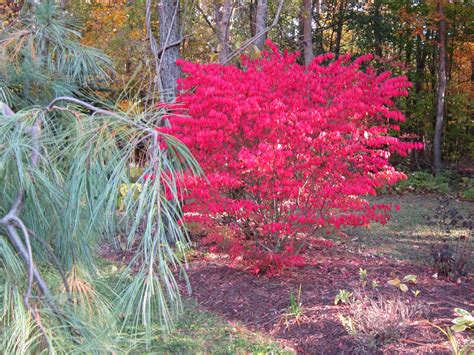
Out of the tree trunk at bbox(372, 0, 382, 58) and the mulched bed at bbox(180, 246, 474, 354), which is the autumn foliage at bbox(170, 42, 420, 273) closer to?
the mulched bed at bbox(180, 246, 474, 354)

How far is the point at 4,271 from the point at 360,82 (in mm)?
3783

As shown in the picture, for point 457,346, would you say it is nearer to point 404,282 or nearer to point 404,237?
point 404,282

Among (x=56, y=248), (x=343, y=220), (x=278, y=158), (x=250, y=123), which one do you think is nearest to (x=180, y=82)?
(x=250, y=123)

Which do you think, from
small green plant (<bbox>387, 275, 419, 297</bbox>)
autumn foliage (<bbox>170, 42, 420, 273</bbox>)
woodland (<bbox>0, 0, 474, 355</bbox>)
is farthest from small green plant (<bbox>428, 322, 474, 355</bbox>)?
autumn foliage (<bbox>170, 42, 420, 273</bbox>)

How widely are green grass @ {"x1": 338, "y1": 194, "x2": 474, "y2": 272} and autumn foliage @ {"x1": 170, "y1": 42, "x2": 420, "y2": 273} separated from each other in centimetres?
184

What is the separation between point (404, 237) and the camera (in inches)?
301

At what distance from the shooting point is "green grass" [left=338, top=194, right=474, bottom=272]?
666cm

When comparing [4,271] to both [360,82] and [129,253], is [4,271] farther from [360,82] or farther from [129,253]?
[129,253]

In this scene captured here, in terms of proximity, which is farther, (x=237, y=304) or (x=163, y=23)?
(x=163, y=23)

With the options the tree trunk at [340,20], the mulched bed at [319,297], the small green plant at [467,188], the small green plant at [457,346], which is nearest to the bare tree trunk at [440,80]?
the small green plant at [467,188]

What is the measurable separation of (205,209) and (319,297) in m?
1.32

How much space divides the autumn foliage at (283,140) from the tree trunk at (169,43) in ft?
5.83

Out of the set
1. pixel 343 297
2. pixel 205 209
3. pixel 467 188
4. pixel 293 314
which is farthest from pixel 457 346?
pixel 467 188

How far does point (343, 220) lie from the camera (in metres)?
4.89
